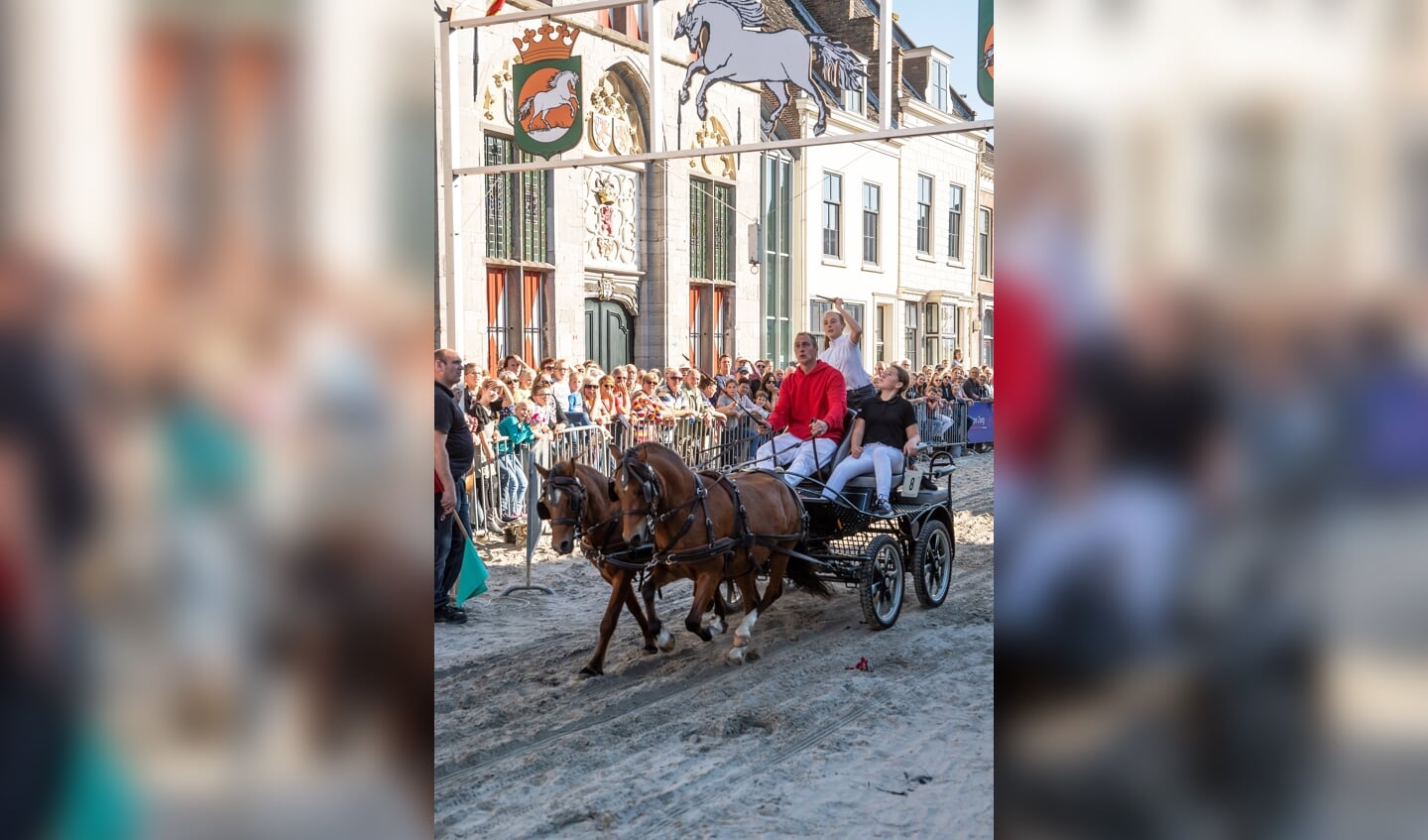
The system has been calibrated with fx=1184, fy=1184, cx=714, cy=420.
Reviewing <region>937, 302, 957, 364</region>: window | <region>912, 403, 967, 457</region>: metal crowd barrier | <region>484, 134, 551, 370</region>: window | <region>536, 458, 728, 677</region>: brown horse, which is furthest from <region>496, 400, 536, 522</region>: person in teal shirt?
<region>937, 302, 957, 364</region>: window

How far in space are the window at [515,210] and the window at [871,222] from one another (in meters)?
12.3

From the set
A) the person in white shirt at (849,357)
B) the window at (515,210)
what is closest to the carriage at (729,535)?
the person in white shirt at (849,357)

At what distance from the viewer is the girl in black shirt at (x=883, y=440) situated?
29.3 feet

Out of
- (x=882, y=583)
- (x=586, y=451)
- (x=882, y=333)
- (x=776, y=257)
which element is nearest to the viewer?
(x=882, y=583)

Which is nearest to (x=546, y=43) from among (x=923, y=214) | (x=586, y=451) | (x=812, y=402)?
(x=586, y=451)

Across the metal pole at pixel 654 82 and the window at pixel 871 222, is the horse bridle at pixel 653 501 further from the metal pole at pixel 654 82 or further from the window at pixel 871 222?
the window at pixel 871 222

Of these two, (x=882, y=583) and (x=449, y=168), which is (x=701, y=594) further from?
(x=449, y=168)

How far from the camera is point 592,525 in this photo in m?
7.64

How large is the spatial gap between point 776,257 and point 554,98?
44.3 ft

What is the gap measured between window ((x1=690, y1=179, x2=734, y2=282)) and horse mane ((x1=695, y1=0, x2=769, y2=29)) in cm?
1063

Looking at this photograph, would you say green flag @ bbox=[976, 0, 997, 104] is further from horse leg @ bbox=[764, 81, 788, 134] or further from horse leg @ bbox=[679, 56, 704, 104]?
horse leg @ bbox=[679, 56, 704, 104]
